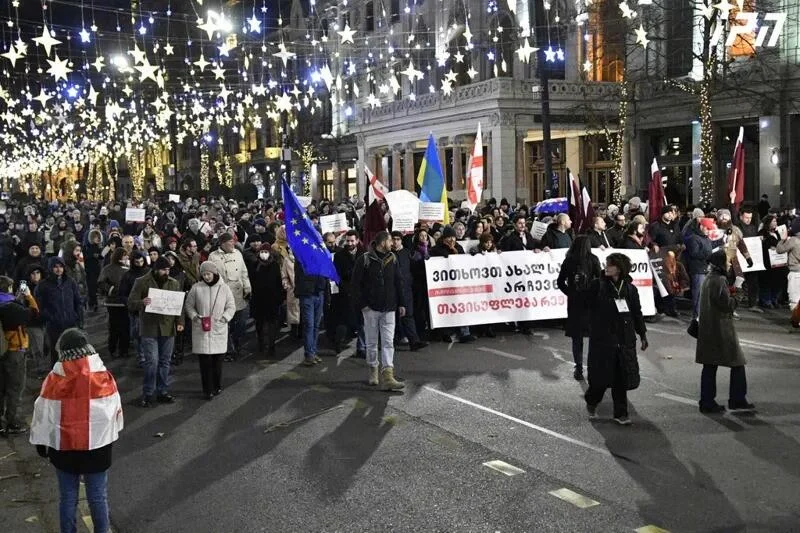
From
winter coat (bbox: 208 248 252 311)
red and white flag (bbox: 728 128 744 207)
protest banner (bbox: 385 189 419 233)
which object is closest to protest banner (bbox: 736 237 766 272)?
red and white flag (bbox: 728 128 744 207)

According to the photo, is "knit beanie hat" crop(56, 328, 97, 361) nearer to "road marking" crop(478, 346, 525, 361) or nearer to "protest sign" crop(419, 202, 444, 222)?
"road marking" crop(478, 346, 525, 361)

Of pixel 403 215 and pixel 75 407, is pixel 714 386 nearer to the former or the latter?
pixel 75 407

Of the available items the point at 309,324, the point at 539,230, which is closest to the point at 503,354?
the point at 309,324

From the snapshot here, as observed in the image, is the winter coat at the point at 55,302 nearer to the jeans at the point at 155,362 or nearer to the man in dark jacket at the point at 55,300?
the man in dark jacket at the point at 55,300

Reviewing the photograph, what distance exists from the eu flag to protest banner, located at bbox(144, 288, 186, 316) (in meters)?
2.07

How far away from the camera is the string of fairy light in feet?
95.7

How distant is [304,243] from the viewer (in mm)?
11547

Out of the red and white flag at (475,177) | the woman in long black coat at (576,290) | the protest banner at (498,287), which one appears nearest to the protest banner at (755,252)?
the protest banner at (498,287)

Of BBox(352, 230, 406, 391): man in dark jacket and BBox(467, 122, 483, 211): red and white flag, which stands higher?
BBox(467, 122, 483, 211): red and white flag

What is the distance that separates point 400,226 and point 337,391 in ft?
16.3

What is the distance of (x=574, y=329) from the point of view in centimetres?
1026

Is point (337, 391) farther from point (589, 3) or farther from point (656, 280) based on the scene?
point (589, 3)

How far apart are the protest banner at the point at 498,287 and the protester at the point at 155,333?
4462 mm

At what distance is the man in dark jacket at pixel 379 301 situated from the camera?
32.9 ft
